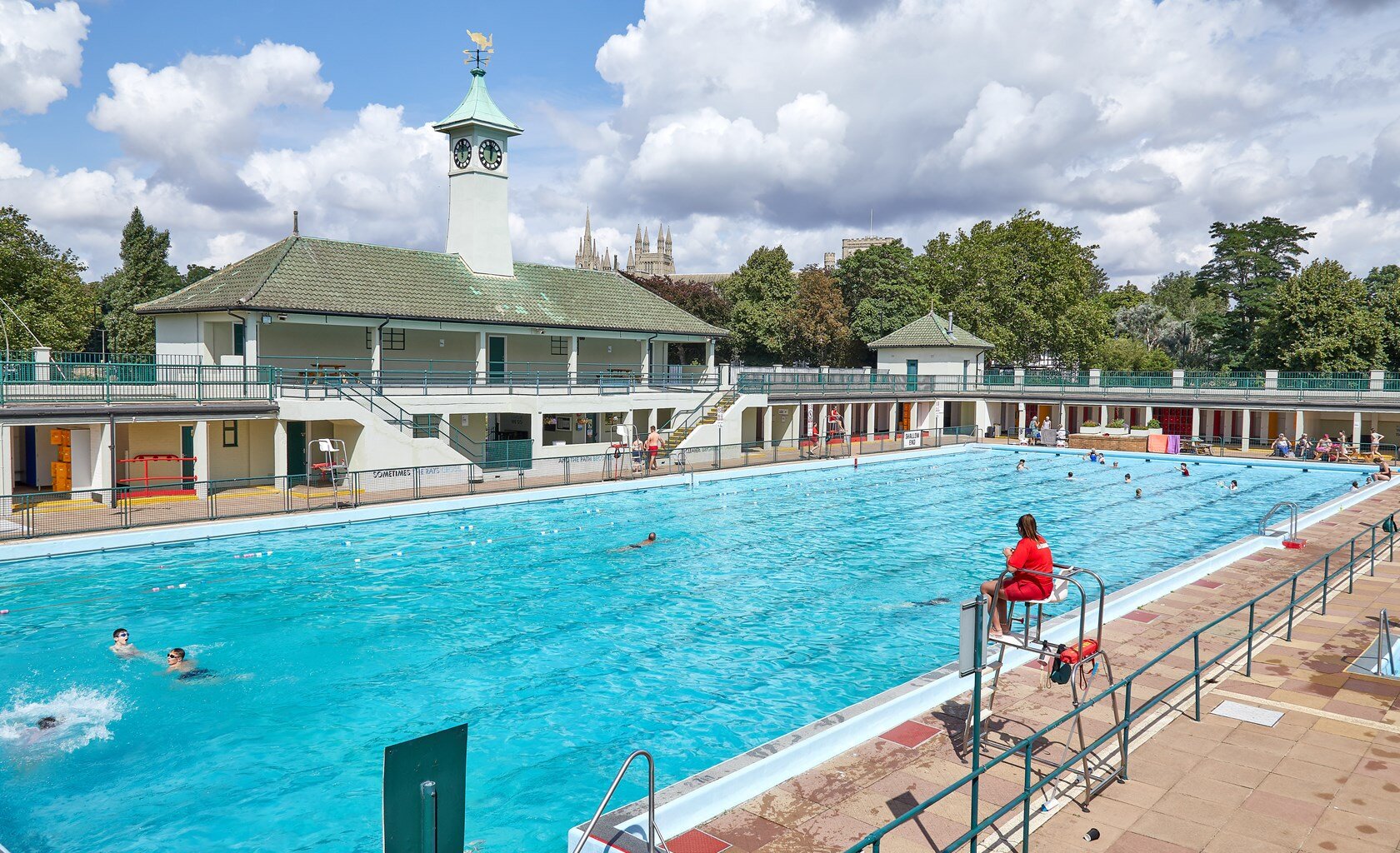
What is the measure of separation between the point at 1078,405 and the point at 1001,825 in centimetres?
4987

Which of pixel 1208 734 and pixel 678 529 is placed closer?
pixel 1208 734

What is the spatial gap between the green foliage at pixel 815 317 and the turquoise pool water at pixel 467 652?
43.3 metres

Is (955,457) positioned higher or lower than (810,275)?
lower

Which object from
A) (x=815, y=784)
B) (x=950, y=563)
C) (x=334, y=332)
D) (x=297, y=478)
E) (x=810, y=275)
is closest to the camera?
(x=815, y=784)

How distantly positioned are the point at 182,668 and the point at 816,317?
198 ft

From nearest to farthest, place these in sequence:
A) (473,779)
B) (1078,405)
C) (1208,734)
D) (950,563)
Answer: (1208,734) → (473,779) → (950,563) → (1078,405)

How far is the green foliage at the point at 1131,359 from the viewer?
71.9m

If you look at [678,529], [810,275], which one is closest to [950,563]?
[678,529]

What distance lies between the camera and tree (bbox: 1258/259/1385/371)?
51.3 meters

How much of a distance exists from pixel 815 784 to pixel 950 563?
1460 cm

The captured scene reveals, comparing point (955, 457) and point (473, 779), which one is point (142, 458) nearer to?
point (473, 779)

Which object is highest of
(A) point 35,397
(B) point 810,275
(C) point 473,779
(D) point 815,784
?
(B) point 810,275

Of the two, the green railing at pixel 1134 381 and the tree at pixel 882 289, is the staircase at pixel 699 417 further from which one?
the tree at pixel 882 289

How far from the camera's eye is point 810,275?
7106 centimetres
